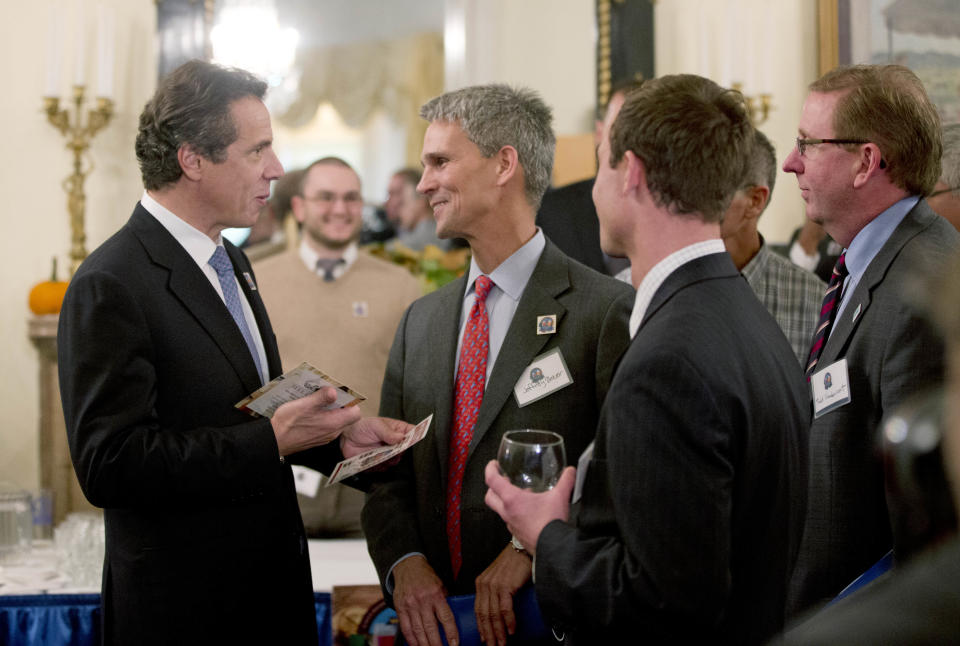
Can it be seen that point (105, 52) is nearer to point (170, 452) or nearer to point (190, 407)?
point (190, 407)

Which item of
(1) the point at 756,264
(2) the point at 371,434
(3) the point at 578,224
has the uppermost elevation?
(3) the point at 578,224

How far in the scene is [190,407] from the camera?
185 centimetres

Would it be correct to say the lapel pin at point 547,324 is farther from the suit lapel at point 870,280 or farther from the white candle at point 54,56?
the white candle at point 54,56

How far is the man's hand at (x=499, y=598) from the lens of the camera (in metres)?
1.87

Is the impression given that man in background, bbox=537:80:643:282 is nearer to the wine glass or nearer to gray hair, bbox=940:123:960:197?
gray hair, bbox=940:123:960:197

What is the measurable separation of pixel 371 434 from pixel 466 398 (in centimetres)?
24

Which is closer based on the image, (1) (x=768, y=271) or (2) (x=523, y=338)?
(2) (x=523, y=338)

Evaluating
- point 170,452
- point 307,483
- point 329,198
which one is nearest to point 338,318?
point 329,198

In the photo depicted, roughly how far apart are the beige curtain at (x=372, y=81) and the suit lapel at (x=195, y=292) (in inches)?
139

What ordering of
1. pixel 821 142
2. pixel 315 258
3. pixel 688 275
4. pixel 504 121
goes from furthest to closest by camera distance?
pixel 315 258 → pixel 504 121 → pixel 821 142 → pixel 688 275

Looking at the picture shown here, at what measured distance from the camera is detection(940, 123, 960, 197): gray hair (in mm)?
2428

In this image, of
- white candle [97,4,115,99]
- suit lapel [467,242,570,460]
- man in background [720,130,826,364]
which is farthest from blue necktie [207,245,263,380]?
white candle [97,4,115,99]

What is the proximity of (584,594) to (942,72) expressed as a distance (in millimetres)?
4353

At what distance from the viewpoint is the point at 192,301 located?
188cm
